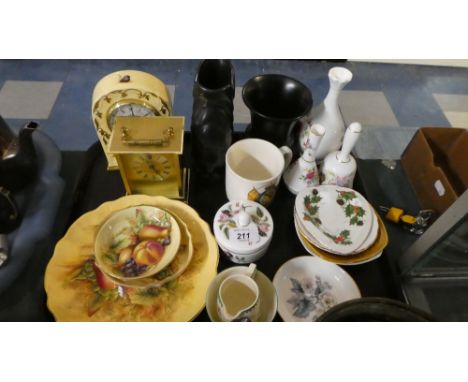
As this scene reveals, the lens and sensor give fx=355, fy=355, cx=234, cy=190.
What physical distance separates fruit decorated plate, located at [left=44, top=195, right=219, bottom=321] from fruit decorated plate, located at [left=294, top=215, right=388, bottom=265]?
6.8 inches

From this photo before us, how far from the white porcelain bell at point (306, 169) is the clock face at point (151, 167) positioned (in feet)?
0.83

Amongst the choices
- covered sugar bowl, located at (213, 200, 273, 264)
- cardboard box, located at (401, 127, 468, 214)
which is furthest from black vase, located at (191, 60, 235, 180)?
cardboard box, located at (401, 127, 468, 214)

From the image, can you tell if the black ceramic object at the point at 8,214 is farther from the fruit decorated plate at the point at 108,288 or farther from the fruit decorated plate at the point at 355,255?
the fruit decorated plate at the point at 355,255

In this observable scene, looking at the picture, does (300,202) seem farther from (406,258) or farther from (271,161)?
(406,258)

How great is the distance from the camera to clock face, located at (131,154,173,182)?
2.16 ft

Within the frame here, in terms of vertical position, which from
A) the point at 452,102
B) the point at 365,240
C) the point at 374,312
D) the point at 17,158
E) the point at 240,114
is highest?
the point at 374,312

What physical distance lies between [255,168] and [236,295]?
0.28m

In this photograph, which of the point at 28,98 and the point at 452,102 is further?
the point at 452,102

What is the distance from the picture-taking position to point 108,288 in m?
0.62

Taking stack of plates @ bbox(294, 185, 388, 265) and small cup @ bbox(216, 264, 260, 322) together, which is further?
stack of plates @ bbox(294, 185, 388, 265)

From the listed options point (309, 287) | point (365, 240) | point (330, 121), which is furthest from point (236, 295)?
point (330, 121)

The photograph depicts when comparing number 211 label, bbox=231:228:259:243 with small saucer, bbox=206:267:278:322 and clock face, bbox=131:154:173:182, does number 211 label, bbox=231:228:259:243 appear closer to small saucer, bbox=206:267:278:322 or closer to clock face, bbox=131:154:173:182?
small saucer, bbox=206:267:278:322

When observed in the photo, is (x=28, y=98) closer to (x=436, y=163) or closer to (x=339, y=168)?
(x=339, y=168)

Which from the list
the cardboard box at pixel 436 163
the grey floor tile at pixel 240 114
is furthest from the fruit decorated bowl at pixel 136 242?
the grey floor tile at pixel 240 114
